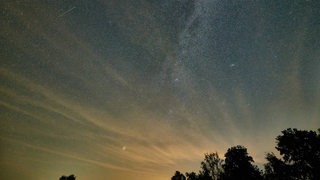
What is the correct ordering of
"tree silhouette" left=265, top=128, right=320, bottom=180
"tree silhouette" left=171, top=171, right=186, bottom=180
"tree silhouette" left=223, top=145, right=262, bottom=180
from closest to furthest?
"tree silhouette" left=265, top=128, right=320, bottom=180 → "tree silhouette" left=223, top=145, right=262, bottom=180 → "tree silhouette" left=171, top=171, right=186, bottom=180

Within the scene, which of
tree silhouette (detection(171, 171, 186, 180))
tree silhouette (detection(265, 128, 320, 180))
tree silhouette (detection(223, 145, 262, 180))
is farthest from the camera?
tree silhouette (detection(171, 171, 186, 180))

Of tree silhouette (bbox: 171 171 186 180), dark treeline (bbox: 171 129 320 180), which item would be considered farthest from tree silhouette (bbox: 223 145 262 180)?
tree silhouette (bbox: 171 171 186 180)

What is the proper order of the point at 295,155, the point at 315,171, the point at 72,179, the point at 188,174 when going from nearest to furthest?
the point at 315,171
the point at 295,155
the point at 188,174
the point at 72,179

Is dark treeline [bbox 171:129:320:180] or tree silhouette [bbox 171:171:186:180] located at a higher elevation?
tree silhouette [bbox 171:171:186:180]

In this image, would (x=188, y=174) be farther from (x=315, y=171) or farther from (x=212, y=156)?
(x=315, y=171)

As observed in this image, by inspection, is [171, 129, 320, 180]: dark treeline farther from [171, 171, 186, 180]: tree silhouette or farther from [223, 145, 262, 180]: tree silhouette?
[171, 171, 186, 180]: tree silhouette

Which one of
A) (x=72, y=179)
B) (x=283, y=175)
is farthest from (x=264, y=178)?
(x=72, y=179)

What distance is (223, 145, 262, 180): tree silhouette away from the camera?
46.8m

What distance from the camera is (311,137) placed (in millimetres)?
38469

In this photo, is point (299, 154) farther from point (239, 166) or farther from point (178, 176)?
point (178, 176)

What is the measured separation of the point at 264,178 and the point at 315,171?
1531 cm

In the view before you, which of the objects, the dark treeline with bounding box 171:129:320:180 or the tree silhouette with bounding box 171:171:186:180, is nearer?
the dark treeline with bounding box 171:129:320:180

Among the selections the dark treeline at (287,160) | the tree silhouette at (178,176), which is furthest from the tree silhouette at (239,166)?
the tree silhouette at (178,176)

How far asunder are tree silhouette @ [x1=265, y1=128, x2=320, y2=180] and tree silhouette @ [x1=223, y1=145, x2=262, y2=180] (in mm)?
5245
